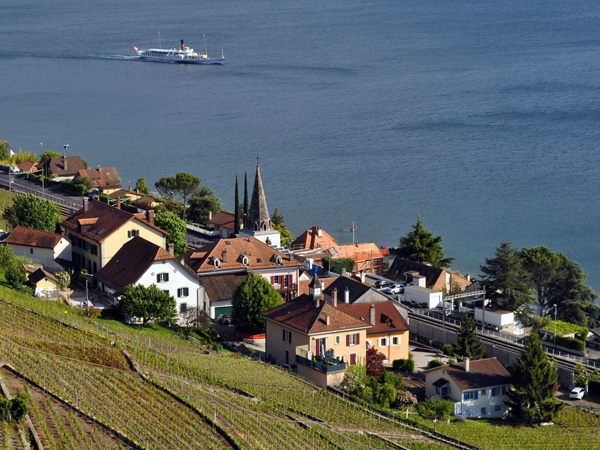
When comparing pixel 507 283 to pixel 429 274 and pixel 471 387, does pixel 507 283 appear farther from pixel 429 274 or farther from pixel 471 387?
pixel 471 387

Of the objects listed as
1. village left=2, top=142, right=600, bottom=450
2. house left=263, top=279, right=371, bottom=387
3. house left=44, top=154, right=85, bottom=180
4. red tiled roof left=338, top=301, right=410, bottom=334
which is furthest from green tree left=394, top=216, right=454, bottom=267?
house left=44, top=154, right=85, bottom=180

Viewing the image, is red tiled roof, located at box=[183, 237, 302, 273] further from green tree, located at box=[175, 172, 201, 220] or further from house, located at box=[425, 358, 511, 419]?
green tree, located at box=[175, 172, 201, 220]

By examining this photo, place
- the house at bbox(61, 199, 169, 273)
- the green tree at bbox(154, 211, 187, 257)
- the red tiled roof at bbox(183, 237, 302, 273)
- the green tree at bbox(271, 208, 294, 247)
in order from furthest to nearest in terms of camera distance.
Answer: the green tree at bbox(271, 208, 294, 247) → the green tree at bbox(154, 211, 187, 257) → the house at bbox(61, 199, 169, 273) → the red tiled roof at bbox(183, 237, 302, 273)

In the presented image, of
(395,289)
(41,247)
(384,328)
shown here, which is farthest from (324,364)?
(41,247)

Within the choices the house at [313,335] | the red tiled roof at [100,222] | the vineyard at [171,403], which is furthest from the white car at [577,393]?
the red tiled roof at [100,222]

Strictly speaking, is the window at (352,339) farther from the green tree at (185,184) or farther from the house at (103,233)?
the green tree at (185,184)

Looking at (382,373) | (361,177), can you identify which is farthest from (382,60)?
(382,373)
